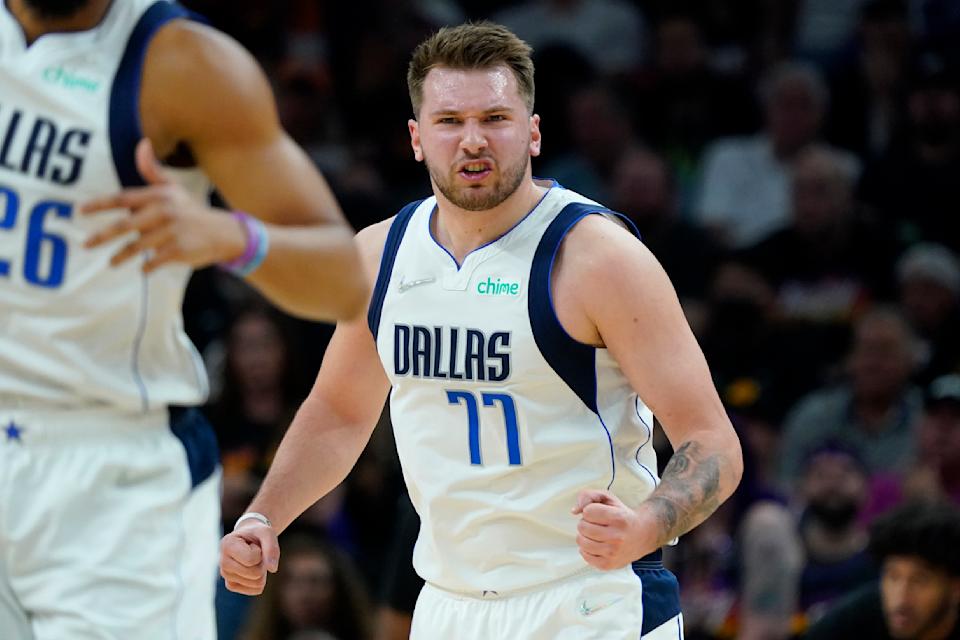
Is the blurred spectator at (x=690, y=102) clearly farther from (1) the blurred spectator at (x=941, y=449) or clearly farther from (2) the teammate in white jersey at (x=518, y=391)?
(2) the teammate in white jersey at (x=518, y=391)

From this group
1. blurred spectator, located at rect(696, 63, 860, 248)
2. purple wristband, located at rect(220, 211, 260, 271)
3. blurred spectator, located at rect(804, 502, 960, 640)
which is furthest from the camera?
blurred spectator, located at rect(696, 63, 860, 248)

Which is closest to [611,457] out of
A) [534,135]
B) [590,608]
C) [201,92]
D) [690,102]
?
[590,608]

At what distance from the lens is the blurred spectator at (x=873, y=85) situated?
34.2 feet

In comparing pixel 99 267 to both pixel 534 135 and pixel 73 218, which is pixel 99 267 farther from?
pixel 534 135

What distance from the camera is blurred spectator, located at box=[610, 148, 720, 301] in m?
9.90

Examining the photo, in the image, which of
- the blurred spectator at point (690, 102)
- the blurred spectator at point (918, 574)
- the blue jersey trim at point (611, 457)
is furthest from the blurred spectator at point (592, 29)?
the blue jersey trim at point (611, 457)

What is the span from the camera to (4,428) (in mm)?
3764

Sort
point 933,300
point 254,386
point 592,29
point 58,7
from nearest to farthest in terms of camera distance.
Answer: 1. point 58,7
2. point 254,386
3. point 933,300
4. point 592,29

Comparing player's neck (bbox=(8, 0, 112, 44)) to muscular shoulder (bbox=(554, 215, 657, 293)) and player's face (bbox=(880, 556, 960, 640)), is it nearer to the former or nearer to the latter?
muscular shoulder (bbox=(554, 215, 657, 293))

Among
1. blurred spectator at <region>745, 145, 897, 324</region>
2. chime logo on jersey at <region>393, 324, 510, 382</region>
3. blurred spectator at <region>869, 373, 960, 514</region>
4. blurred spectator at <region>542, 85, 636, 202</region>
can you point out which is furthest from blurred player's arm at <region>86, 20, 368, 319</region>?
blurred spectator at <region>542, 85, 636, 202</region>

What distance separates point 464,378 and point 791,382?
16.6 ft

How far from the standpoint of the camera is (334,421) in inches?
197

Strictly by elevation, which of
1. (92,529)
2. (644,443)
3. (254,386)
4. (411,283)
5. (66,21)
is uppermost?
(66,21)

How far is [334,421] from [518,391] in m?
0.73
